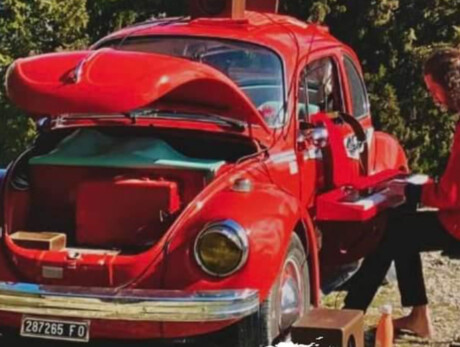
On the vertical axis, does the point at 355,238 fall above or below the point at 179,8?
below

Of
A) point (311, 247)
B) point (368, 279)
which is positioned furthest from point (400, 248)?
point (311, 247)

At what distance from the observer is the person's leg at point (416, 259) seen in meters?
6.12

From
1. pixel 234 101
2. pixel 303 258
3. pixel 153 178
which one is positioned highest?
pixel 234 101

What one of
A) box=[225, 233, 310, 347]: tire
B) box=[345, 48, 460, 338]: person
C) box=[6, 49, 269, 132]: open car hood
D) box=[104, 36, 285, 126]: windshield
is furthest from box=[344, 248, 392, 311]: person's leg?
box=[6, 49, 269, 132]: open car hood

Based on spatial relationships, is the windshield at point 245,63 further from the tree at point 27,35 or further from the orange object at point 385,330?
the tree at point 27,35

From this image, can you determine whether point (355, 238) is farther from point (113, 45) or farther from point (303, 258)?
point (113, 45)

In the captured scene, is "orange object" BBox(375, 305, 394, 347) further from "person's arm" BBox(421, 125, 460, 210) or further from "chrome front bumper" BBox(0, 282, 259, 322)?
"person's arm" BBox(421, 125, 460, 210)

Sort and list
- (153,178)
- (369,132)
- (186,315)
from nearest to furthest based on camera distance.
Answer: (186,315) < (153,178) < (369,132)

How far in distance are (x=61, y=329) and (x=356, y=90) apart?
3634 millimetres

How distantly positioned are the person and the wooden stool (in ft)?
4.54

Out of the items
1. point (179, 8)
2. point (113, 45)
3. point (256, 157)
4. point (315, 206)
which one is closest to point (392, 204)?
point (315, 206)

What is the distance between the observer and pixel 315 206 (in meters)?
6.65

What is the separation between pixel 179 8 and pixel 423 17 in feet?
8.99

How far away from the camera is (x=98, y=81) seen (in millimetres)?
5352
